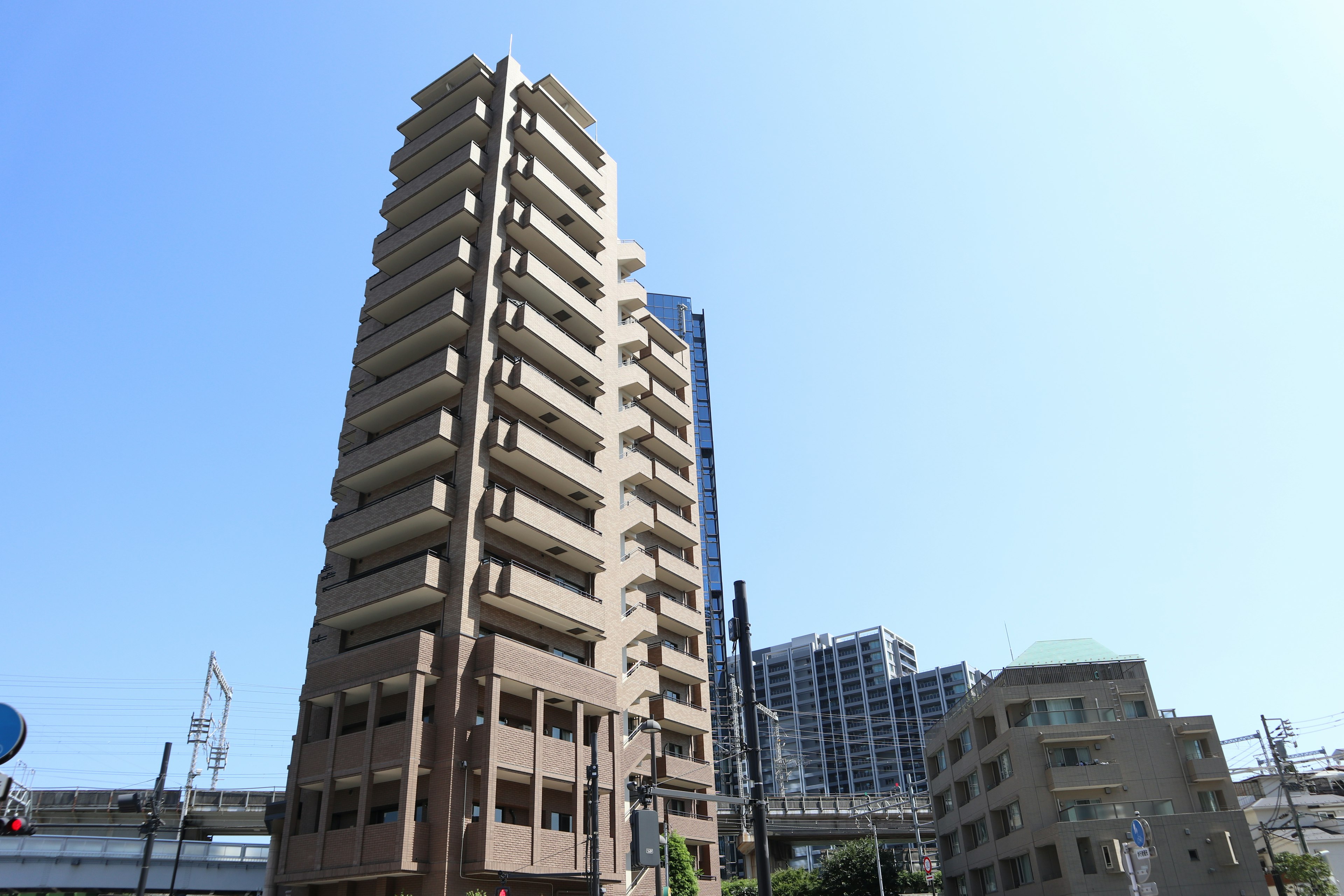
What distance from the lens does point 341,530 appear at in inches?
2078

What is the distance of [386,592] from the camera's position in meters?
47.8

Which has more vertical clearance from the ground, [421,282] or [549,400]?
[421,282]

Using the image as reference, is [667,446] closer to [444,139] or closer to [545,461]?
[545,461]

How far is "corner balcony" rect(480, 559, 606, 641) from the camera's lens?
48344 mm

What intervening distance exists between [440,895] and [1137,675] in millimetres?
53624

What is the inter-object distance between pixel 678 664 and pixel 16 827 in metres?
52.8

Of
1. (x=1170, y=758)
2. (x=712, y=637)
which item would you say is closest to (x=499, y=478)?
(x=1170, y=758)

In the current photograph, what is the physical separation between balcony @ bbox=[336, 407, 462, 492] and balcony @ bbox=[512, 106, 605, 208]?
2174cm

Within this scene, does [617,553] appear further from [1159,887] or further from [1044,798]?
[1159,887]

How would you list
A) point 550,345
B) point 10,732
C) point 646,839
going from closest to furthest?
point 10,732
point 646,839
point 550,345

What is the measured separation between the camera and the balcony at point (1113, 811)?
5978cm

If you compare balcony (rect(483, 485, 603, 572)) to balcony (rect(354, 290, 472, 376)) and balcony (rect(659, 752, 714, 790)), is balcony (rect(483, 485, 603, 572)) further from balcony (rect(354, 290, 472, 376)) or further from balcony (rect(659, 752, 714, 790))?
balcony (rect(659, 752, 714, 790))

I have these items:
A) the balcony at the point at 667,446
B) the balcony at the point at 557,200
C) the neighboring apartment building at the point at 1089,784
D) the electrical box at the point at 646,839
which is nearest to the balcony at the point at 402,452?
the balcony at the point at 557,200

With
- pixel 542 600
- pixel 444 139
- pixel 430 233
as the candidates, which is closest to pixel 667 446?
pixel 430 233
